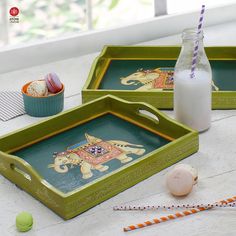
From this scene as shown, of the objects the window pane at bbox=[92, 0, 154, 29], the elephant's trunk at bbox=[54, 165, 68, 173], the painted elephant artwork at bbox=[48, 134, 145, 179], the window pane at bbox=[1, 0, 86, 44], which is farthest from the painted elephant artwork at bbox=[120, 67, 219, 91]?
the window pane at bbox=[92, 0, 154, 29]

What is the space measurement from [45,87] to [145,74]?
28 cm

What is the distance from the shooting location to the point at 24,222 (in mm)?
987

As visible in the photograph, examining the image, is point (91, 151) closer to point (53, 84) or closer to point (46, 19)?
point (53, 84)

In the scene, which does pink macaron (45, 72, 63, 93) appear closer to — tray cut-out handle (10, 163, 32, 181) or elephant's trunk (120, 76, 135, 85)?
elephant's trunk (120, 76, 135, 85)

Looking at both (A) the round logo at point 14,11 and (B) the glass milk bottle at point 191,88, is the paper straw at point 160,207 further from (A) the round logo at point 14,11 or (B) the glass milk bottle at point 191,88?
(A) the round logo at point 14,11

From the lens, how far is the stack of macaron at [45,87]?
4.44 ft

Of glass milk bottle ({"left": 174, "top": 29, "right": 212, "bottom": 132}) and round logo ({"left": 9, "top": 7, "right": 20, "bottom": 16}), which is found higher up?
round logo ({"left": 9, "top": 7, "right": 20, "bottom": 16})

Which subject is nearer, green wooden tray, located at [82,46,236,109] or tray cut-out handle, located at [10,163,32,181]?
tray cut-out handle, located at [10,163,32,181]

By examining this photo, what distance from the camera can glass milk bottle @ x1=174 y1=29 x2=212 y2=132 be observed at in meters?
1.23

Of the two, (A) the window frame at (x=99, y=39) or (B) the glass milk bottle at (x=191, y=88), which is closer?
(B) the glass milk bottle at (x=191, y=88)

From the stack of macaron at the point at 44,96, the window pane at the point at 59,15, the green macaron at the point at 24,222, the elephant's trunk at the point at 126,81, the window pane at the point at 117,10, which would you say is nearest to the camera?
the green macaron at the point at 24,222

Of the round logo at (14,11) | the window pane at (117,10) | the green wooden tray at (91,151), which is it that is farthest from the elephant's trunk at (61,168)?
the window pane at (117,10)

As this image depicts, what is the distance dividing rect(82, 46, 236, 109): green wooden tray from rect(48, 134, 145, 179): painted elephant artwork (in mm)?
185

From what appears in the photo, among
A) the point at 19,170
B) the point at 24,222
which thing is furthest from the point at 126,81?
the point at 24,222
